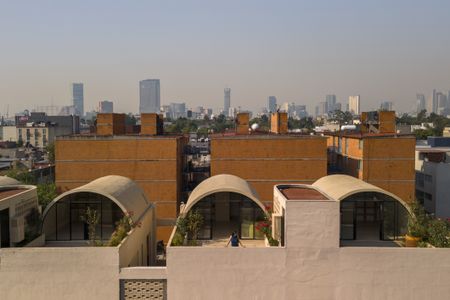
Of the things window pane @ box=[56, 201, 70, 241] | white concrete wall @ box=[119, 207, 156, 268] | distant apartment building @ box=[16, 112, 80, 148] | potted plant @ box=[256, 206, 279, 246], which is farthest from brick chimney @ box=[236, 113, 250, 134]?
distant apartment building @ box=[16, 112, 80, 148]

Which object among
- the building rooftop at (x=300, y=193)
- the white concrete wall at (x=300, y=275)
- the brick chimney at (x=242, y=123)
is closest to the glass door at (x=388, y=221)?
the building rooftop at (x=300, y=193)

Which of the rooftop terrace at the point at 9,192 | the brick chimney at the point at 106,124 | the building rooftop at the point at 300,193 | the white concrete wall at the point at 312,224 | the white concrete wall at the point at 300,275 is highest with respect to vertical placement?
the brick chimney at the point at 106,124

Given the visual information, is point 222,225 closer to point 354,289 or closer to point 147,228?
point 147,228

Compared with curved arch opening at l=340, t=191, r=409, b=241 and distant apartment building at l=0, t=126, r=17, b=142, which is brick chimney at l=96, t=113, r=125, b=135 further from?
distant apartment building at l=0, t=126, r=17, b=142

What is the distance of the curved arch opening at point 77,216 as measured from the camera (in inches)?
794

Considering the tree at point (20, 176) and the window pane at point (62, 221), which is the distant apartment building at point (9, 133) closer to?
the tree at point (20, 176)

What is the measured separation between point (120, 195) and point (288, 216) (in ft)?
26.2

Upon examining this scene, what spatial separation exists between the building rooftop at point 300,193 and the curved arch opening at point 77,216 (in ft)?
24.7

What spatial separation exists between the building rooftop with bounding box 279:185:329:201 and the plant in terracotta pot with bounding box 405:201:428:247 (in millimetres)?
3637

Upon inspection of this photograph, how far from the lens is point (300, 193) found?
20406 millimetres

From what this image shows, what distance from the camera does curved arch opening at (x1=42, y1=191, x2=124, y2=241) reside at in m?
20.2

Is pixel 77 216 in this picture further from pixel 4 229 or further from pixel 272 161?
pixel 272 161

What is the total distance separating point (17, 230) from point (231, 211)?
30.2 feet

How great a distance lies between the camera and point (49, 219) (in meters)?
20.4
